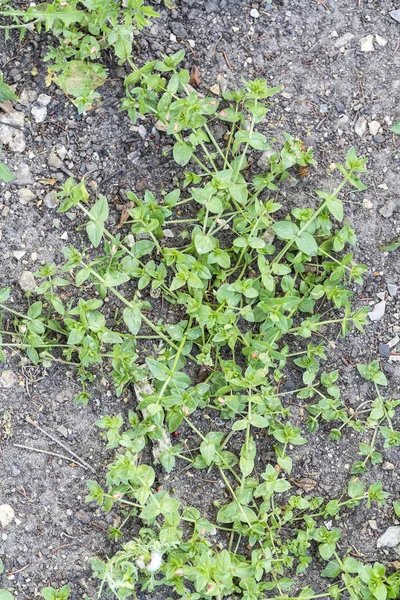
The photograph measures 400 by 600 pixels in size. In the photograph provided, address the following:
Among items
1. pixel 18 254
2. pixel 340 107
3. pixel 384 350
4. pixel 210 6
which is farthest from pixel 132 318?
pixel 210 6

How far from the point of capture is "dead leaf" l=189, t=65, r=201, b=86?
3.83 meters

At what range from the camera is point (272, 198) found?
3.83 meters

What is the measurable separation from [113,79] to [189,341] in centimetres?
132

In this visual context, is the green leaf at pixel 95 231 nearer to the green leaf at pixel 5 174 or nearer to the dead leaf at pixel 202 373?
the green leaf at pixel 5 174

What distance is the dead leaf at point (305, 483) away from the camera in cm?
380

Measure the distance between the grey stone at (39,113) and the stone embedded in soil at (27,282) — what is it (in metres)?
0.74

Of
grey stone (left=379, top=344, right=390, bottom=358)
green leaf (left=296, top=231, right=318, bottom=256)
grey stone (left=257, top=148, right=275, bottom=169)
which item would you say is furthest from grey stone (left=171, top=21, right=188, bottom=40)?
grey stone (left=379, top=344, right=390, bottom=358)

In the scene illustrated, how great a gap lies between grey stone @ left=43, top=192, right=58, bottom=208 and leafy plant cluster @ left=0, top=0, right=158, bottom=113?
0.42 metres

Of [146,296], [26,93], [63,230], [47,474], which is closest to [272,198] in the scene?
[146,296]

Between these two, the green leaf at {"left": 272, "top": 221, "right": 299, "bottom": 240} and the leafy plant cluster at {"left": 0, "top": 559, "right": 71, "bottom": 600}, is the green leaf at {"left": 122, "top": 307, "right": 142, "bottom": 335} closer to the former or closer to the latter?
the green leaf at {"left": 272, "top": 221, "right": 299, "bottom": 240}

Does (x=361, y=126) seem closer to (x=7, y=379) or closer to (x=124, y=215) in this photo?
(x=124, y=215)

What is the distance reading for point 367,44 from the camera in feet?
12.8

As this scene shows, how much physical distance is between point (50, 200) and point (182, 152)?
0.67m

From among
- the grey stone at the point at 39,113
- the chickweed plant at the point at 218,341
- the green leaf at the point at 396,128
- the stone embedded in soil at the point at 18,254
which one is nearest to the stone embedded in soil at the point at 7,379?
the chickweed plant at the point at 218,341
